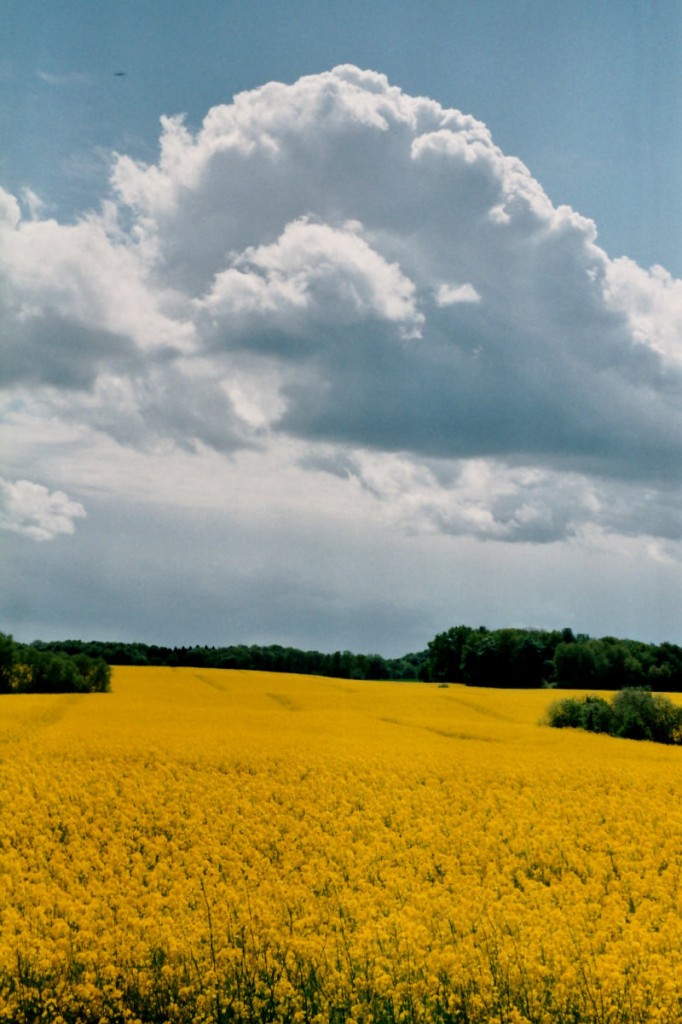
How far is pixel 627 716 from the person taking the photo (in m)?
37.8

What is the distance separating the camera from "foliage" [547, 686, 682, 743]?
37625 mm

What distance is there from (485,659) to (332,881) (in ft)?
252

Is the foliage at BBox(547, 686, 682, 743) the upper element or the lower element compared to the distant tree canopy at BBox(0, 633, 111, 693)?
upper

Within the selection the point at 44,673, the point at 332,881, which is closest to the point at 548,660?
the point at 44,673

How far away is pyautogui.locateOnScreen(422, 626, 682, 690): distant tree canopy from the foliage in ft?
122

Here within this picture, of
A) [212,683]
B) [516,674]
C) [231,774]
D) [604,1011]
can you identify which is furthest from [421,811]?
[516,674]

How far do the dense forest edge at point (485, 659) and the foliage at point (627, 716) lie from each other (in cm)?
3756

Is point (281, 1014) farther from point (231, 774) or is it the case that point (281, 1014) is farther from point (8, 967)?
point (231, 774)

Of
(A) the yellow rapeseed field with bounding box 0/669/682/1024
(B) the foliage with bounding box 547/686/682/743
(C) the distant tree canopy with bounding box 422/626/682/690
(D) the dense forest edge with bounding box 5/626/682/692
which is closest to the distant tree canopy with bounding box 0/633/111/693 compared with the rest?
(D) the dense forest edge with bounding box 5/626/682/692

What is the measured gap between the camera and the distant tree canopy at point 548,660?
3031 inches

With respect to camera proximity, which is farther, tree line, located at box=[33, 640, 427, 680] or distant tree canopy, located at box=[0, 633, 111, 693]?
tree line, located at box=[33, 640, 427, 680]

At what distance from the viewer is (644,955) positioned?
10.9 meters

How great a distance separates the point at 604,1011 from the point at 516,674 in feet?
261

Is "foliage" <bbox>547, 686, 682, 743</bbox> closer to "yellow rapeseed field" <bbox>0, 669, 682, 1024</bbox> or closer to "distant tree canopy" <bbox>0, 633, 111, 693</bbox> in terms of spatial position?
"yellow rapeseed field" <bbox>0, 669, 682, 1024</bbox>
